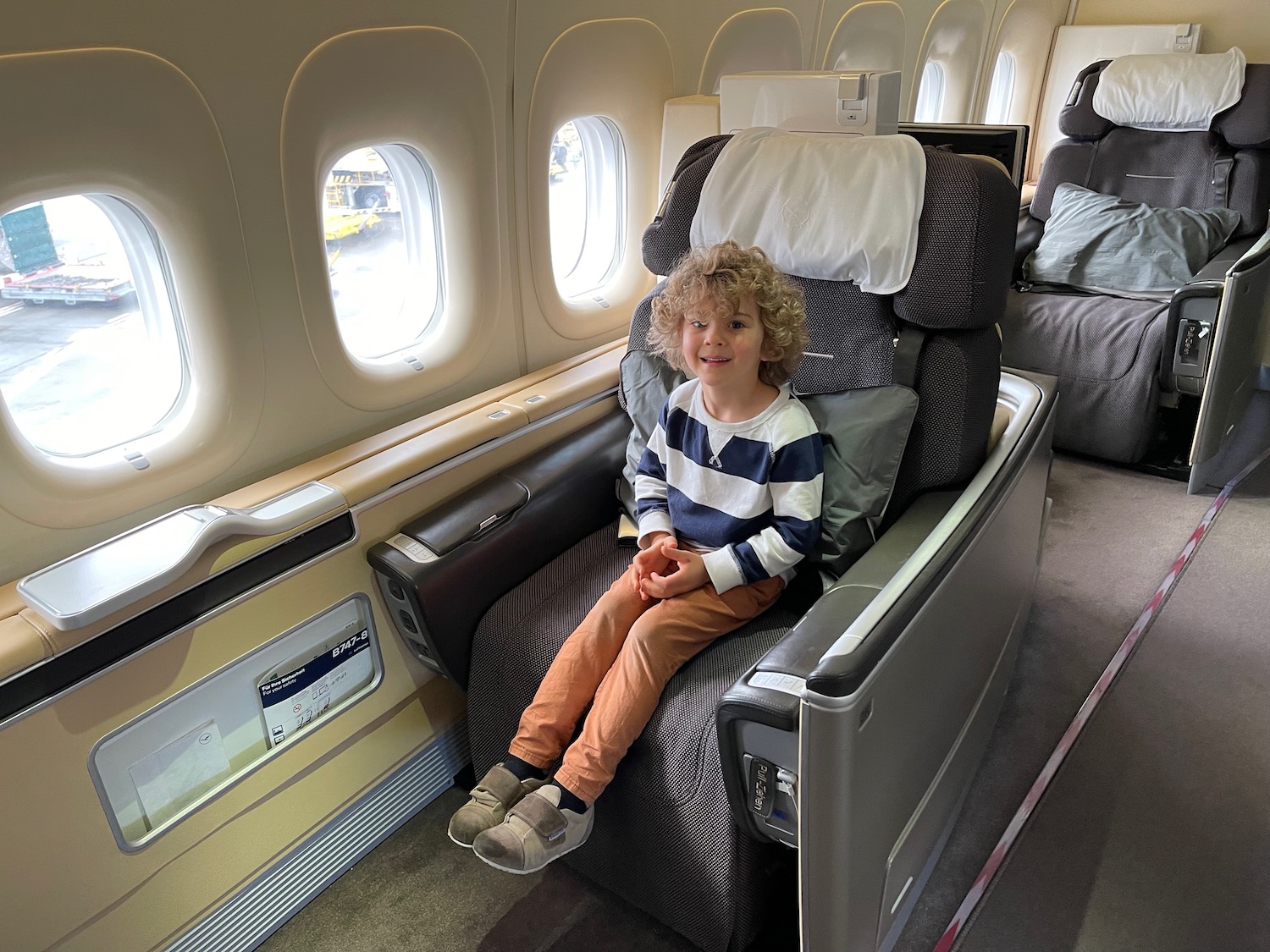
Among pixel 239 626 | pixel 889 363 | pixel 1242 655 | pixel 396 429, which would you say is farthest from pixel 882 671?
pixel 1242 655

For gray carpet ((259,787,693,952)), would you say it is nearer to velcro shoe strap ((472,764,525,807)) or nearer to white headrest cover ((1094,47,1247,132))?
velcro shoe strap ((472,764,525,807))

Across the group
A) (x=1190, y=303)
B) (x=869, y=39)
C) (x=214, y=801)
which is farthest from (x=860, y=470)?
(x=869, y=39)

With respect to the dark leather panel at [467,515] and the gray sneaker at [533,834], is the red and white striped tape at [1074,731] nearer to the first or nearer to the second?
the gray sneaker at [533,834]

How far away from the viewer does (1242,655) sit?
8.66 ft

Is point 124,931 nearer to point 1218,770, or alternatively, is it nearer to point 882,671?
point 882,671

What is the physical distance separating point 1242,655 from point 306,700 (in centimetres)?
251

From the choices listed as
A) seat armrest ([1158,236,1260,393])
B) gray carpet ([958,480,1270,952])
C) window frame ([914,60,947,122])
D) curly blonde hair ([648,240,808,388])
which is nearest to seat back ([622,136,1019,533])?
curly blonde hair ([648,240,808,388])

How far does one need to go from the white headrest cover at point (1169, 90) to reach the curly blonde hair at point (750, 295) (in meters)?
3.17

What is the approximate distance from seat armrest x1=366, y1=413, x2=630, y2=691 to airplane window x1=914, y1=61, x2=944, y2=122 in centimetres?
349

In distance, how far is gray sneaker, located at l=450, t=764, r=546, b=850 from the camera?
171 centimetres

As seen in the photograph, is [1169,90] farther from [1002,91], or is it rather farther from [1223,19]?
[1002,91]

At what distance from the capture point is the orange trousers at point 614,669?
174 cm

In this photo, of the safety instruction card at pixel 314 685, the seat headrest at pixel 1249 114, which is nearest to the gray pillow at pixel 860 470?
the safety instruction card at pixel 314 685

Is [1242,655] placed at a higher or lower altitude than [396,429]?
lower
